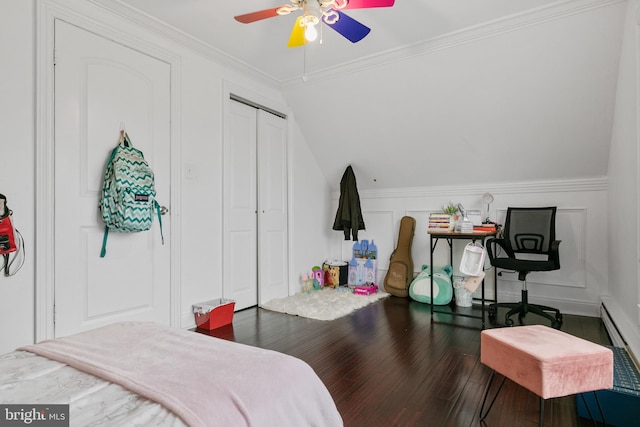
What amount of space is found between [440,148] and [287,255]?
2226 mm

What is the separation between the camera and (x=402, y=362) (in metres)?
2.34

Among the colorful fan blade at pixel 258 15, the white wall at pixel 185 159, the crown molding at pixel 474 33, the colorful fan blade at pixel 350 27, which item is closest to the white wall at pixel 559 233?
the white wall at pixel 185 159

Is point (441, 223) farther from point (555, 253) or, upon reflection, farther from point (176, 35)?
point (176, 35)

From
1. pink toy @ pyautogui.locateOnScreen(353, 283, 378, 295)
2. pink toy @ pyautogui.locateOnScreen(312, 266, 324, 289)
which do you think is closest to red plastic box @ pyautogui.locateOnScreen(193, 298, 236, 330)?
pink toy @ pyautogui.locateOnScreen(312, 266, 324, 289)

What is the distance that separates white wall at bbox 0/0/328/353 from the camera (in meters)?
2.08

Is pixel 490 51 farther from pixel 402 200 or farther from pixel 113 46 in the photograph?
pixel 113 46

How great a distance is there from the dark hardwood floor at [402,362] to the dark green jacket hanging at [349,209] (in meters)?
1.19

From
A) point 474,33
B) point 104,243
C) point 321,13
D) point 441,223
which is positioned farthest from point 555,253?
point 104,243

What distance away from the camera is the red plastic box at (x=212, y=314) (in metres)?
3.01

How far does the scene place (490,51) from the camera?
300 centimetres

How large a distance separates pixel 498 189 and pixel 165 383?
13.1 ft

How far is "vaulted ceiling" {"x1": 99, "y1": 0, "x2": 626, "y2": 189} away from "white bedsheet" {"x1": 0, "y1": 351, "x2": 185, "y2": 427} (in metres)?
2.53

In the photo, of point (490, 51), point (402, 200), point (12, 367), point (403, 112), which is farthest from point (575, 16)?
point (12, 367)

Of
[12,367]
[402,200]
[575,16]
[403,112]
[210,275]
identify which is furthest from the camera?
[402,200]
